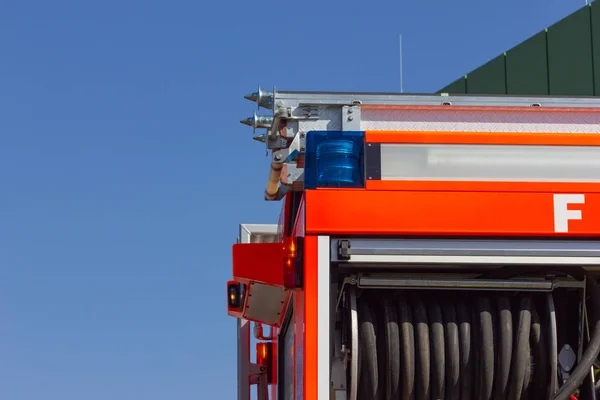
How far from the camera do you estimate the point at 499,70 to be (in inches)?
423

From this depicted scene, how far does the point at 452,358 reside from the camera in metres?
4.20

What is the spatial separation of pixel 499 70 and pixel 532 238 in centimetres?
684

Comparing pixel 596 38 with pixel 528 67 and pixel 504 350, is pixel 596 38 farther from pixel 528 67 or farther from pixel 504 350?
pixel 504 350

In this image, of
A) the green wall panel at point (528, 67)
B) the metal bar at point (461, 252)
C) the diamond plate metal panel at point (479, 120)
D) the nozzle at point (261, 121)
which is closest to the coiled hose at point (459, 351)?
the metal bar at point (461, 252)

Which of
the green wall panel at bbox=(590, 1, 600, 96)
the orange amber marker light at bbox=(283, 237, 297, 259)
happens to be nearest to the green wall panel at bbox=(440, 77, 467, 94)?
the green wall panel at bbox=(590, 1, 600, 96)

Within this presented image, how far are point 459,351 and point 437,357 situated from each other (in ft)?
0.32

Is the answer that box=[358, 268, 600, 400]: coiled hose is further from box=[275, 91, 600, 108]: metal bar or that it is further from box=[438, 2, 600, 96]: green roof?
box=[438, 2, 600, 96]: green roof

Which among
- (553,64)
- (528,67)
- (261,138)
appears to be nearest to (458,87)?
(528,67)

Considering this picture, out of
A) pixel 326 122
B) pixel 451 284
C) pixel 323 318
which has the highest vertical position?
pixel 326 122

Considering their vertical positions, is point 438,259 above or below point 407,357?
above

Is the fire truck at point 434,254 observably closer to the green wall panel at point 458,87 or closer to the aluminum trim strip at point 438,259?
the aluminum trim strip at point 438,259

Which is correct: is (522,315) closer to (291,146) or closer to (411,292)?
(411,292)

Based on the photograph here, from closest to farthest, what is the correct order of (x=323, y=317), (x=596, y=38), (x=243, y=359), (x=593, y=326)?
(x=323, y=317), (x=593, y=326), (x=243, y=359), (x=596, y=38)

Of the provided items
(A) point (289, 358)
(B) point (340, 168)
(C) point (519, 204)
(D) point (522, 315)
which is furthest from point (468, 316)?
(A) point (289, 358)
